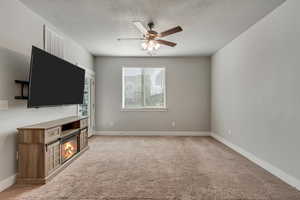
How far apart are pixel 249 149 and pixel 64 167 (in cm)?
366

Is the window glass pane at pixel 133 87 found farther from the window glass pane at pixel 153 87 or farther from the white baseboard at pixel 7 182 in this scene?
the white baseboard at pixel 7 182

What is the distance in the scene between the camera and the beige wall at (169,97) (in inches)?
263

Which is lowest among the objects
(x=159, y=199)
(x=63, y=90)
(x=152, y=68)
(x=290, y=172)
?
(x=159, y=199)

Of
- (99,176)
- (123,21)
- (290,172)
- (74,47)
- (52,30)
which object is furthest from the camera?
(74,47)

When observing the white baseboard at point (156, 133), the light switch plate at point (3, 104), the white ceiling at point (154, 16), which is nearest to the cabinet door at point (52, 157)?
the light switch plate at point (3, 104)

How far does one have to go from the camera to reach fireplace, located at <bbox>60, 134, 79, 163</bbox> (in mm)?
3420

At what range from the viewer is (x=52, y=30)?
3.91 metres

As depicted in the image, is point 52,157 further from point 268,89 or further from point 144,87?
point 144,87

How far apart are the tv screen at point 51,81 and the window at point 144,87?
8.18ft

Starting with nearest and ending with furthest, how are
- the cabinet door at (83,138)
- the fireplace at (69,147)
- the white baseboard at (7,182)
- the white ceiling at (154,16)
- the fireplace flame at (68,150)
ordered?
1. the white baseboard at (7,182)
2. the white ceiling at (154,16)
3. the fireplace at (69,147)
4. the fireplace flame at (68,150)
5. the cabinet door at (83,138)

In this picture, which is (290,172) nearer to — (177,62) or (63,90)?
(63,90)

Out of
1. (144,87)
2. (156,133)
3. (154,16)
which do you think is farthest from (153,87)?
(154,16)

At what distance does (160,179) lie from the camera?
3002 mm

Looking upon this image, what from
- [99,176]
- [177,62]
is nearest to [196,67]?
[177,62]
